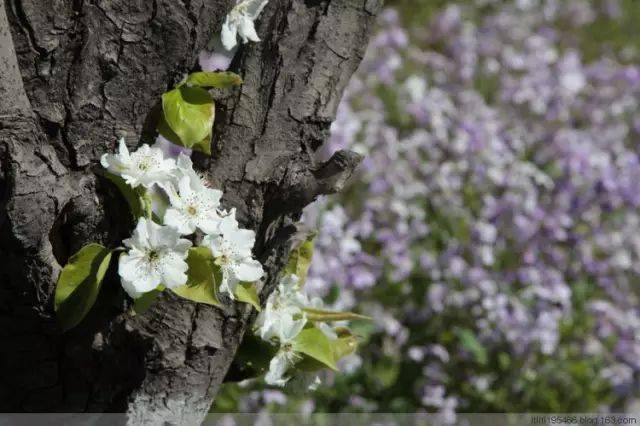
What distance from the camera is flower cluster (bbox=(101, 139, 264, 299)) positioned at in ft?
5.27

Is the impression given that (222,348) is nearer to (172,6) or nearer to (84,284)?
(84,284)

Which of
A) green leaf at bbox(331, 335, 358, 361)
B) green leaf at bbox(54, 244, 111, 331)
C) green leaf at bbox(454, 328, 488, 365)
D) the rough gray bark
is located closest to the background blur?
green leaf at bbox(454, 328, 488, 365)

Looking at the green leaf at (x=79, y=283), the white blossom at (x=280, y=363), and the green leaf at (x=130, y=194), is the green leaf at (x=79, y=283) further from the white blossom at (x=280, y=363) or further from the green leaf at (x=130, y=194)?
the white blossom at (x=280, y=363)

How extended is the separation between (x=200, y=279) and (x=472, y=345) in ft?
6.80

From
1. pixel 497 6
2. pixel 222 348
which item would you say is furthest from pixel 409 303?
pixel 497 6

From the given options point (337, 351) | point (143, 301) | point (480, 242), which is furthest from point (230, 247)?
point (480, 242)

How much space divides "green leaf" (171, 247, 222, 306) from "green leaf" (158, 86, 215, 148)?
8.2 inches

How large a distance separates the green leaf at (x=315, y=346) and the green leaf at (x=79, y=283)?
0.50 m

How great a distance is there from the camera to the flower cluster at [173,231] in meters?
1.61

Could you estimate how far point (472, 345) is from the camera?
11.6 ft

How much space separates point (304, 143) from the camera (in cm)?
185

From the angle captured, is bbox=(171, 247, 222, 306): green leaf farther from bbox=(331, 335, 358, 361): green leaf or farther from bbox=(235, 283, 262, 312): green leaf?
bbox=(331, 335, 358, 361): green leaf

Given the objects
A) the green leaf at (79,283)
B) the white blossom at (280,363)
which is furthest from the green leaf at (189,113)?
the white blossom at (280,363)

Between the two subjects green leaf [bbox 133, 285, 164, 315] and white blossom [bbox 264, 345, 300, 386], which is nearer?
green leaf [bbox 133, 285, 164, 315]
